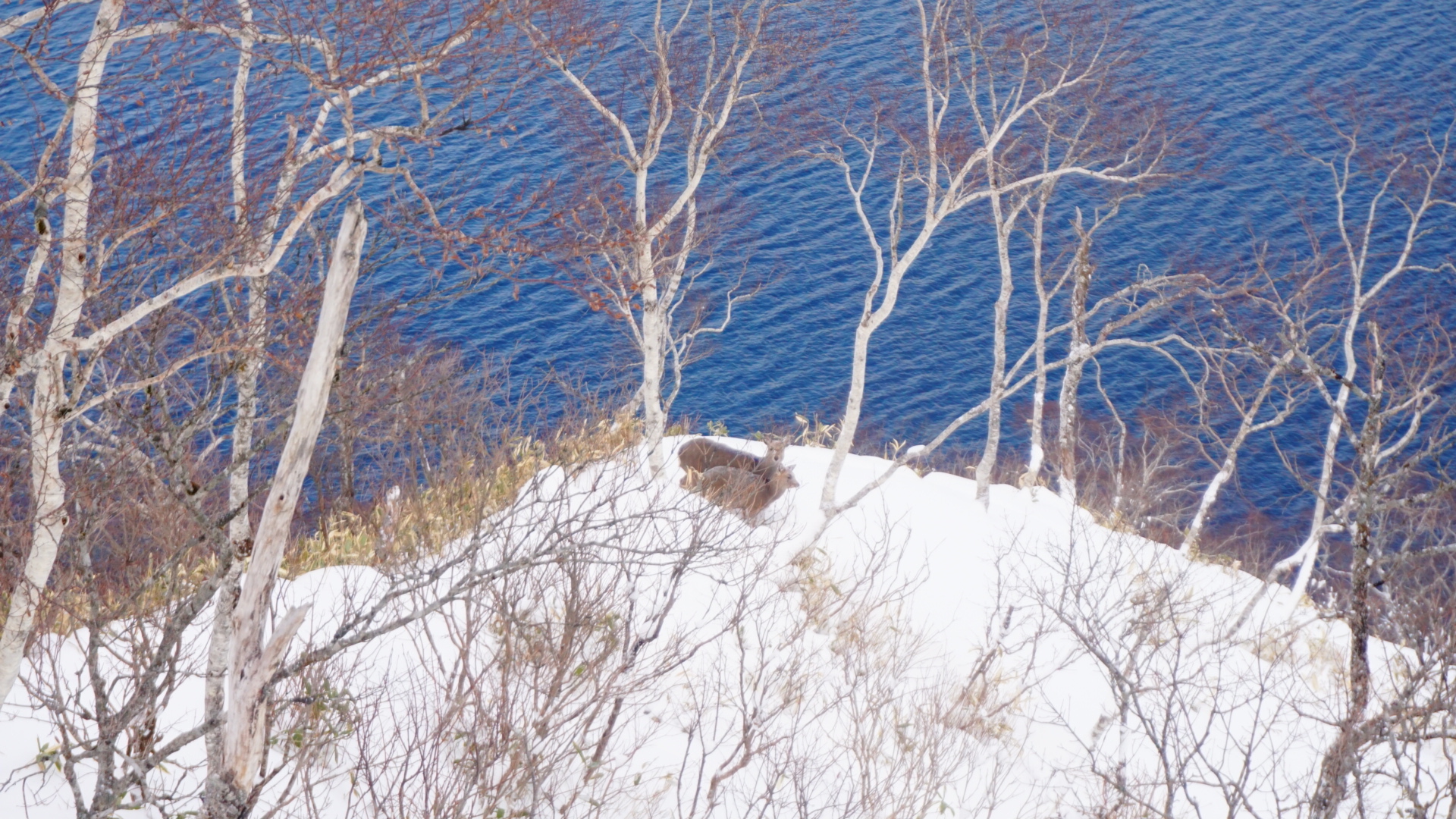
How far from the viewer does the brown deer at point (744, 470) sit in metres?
20.4

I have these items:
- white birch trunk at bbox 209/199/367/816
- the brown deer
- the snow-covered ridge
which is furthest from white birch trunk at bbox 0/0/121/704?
the brown deer

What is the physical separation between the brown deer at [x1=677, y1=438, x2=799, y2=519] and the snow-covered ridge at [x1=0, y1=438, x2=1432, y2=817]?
0.84 metres

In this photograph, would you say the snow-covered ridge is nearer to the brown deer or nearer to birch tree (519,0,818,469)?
the brown deer

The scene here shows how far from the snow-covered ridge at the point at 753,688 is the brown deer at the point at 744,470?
0.84 metres

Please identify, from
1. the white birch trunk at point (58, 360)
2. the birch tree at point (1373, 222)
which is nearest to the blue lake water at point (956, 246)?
the birch tree at point (1373, 222)

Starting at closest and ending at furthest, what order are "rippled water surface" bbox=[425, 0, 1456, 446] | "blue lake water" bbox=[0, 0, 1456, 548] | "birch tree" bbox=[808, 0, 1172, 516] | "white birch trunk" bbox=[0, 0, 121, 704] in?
"white birch trunk" bbox=[0, 0, 121, 704] → "birch tree" bbox=[808, 0, 1172, 516] → "blue lake water" bbox=[0, 0, 1456, 548] → "rippled water surface" bbox=[425, 0, 1456, 446]

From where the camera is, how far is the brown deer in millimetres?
20438

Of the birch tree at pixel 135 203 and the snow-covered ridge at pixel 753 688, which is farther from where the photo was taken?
the snow-covered ridge at pixel 753 688

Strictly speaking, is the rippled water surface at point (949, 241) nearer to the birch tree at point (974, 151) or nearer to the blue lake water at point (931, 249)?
the blue lake water at point (931, 249)

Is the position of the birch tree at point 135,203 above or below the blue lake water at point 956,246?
above

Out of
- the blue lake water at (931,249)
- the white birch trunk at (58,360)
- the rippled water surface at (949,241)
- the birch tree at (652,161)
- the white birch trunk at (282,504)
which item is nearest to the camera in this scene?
the white birch trunk at (282,504)

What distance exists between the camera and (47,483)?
10625mm

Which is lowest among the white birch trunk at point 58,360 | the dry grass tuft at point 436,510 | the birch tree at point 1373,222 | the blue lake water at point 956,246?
the birch tree at point 1373,222

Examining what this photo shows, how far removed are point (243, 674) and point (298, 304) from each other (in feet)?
17.5
